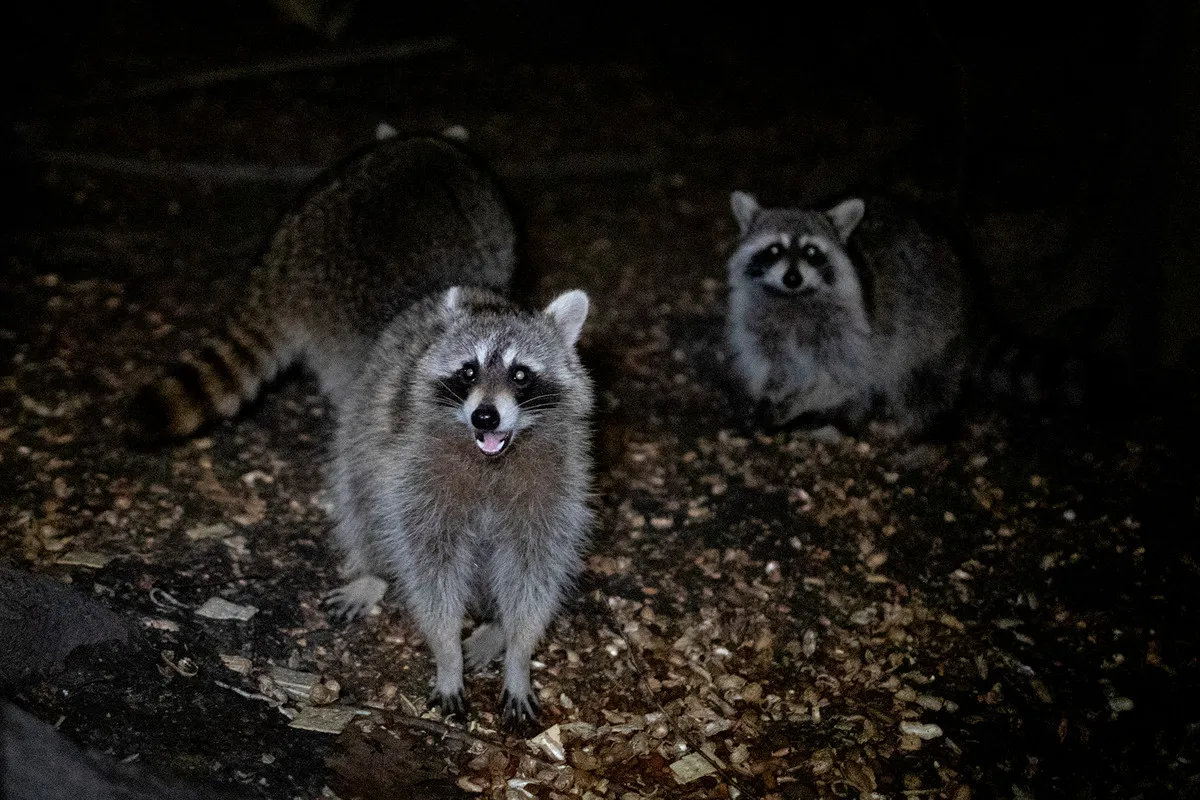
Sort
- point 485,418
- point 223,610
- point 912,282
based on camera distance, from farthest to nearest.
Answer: point 912,282
point 223,610
point 485,418

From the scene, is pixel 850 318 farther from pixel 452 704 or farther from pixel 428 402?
pixel 452 704

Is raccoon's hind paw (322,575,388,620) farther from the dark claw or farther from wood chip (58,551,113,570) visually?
wood chip (58,551,113,570)

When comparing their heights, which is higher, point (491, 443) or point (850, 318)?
point (850, 318)

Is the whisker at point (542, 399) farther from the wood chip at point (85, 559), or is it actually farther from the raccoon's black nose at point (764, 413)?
the raccoon's black nose at point (764, 413)

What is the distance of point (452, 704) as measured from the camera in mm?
2895

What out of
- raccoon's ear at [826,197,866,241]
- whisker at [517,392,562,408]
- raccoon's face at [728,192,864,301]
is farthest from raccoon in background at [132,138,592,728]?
raccoon's ear at [826,197,866,241]

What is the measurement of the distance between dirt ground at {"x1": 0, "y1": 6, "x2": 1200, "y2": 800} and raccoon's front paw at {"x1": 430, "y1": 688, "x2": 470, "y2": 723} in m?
0.04

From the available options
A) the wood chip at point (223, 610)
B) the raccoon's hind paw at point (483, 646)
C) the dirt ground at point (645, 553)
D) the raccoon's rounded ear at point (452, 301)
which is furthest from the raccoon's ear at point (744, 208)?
the wood chip at point (223, 610)

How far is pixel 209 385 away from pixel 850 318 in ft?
7.71

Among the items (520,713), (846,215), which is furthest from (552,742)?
(846,215)

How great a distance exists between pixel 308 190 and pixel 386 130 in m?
0.56

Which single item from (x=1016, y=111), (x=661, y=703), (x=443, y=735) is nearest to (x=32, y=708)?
(x=443, y=735)

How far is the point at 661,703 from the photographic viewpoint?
2934 mm

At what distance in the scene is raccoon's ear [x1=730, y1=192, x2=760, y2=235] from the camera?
4465 millimetres
